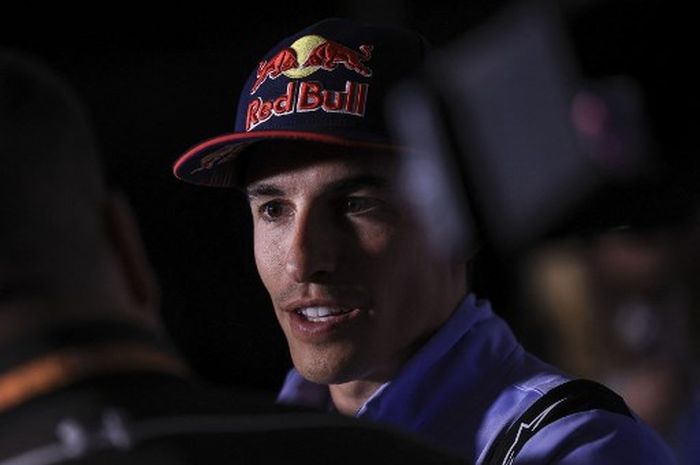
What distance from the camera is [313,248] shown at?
2057 mm

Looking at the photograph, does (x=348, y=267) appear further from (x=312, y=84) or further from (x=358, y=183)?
(x=312, y=84)

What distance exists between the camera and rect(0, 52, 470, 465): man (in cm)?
117

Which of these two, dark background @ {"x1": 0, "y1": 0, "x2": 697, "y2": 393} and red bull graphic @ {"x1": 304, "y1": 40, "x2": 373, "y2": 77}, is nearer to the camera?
red bull graphic @ {"x1": 304, "y1": 40, "x2": 373, "y2": 77}

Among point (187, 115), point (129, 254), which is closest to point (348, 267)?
point (129, 254)

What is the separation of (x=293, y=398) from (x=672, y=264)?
165 cm

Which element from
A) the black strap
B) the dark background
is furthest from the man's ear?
the dark background

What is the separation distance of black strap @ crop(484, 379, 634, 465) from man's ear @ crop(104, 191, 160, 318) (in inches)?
27.8

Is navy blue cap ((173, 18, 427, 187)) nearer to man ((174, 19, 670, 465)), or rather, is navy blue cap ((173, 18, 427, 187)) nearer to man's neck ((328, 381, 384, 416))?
man ((174, 19, 670, 465))

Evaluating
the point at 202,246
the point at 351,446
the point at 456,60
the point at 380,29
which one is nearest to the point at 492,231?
the point at 456,60

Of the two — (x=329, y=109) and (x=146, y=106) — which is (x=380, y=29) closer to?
(x=329, y=109)

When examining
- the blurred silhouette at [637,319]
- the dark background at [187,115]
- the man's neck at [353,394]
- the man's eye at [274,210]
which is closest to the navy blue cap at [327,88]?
the man's eye at [274,210]

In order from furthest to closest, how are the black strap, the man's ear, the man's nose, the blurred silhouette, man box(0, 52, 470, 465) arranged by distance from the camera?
the blurred silhouette, the man's nose, the black strap, the man's ear, man box(0, 52, 470, 465)

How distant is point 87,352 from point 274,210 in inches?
38.9

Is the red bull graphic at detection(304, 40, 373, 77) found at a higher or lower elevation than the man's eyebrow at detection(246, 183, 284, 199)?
higher
